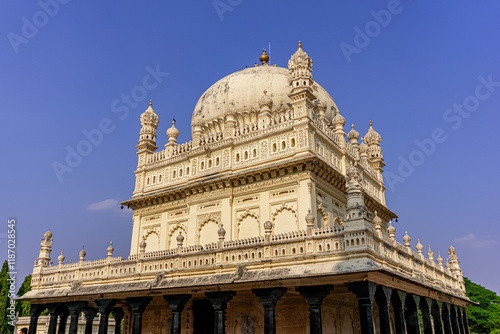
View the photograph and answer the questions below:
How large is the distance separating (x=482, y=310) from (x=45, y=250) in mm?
37255

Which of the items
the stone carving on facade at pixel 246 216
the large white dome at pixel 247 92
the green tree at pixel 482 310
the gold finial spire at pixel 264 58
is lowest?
the green tree at pixel 482 310

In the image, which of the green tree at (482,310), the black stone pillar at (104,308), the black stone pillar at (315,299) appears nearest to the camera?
the black stone pillar at (315,299)

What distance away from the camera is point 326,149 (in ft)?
67.8

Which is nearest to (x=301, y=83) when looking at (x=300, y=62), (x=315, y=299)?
(x=300, y=62)

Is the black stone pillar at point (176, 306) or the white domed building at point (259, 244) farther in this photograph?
the black stone pillar at point (176, 306)

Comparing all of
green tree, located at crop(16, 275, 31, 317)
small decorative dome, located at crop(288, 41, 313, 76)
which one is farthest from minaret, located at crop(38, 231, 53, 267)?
green tree, located at crop(16, 275, 31, 317)

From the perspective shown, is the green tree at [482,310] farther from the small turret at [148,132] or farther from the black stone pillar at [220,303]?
the small turret at [148,132]

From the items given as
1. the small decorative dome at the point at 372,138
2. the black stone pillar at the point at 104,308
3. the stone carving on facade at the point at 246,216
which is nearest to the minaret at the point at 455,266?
the small decorative dome at the point at 372,138

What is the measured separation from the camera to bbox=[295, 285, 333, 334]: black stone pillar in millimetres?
13445

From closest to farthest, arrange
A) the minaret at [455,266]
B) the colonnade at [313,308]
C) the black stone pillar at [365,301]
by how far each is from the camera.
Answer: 1. the black stone pillar at [365,301]
2. the colonnade at [313,308]
3. the minaret at [455,266]

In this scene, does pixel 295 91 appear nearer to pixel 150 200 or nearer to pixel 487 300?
pixel 150 200

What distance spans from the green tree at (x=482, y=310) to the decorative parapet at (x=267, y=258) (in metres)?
21.0

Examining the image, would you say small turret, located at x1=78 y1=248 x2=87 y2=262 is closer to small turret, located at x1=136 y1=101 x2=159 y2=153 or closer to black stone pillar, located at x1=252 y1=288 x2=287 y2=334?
small turret, located at x1=136 y1=101 x2=159 y2=153

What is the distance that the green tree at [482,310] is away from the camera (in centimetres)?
3805
